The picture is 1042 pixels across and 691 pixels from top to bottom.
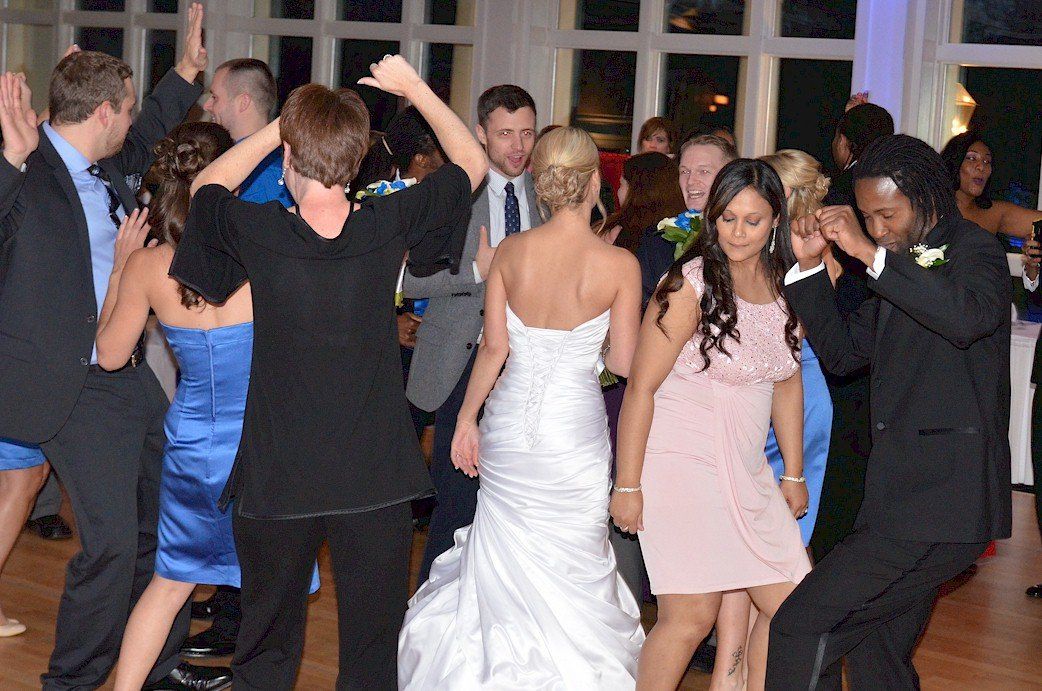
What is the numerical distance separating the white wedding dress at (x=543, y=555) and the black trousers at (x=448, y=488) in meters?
0.57

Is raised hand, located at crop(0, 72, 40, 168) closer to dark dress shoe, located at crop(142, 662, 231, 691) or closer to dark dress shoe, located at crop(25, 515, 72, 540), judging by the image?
dark dress shoe, located at crop(142, 662, 231, 691)

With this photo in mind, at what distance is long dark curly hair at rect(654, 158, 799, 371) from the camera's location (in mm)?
3055

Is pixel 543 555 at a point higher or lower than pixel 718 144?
lower

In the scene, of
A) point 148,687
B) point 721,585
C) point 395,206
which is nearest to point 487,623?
point 721,585

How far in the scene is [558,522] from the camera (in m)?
3.46

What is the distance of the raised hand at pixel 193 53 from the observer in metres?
4.07

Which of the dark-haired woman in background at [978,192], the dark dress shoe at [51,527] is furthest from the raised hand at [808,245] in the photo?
the dark dress shoe at [51,527]

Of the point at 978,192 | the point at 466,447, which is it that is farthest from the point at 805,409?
the point at 978,192

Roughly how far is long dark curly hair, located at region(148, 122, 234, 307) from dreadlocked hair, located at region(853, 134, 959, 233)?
66.0 inches

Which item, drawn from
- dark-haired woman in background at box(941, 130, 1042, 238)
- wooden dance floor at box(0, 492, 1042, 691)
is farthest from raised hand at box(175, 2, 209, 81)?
dark-haired woman in background at box(941, 130, 1042, 238)

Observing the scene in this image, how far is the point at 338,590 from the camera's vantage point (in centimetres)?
276

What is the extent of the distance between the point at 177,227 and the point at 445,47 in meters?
6.44

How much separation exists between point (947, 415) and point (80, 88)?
2.56m

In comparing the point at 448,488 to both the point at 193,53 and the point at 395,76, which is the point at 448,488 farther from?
the point at 395,76
